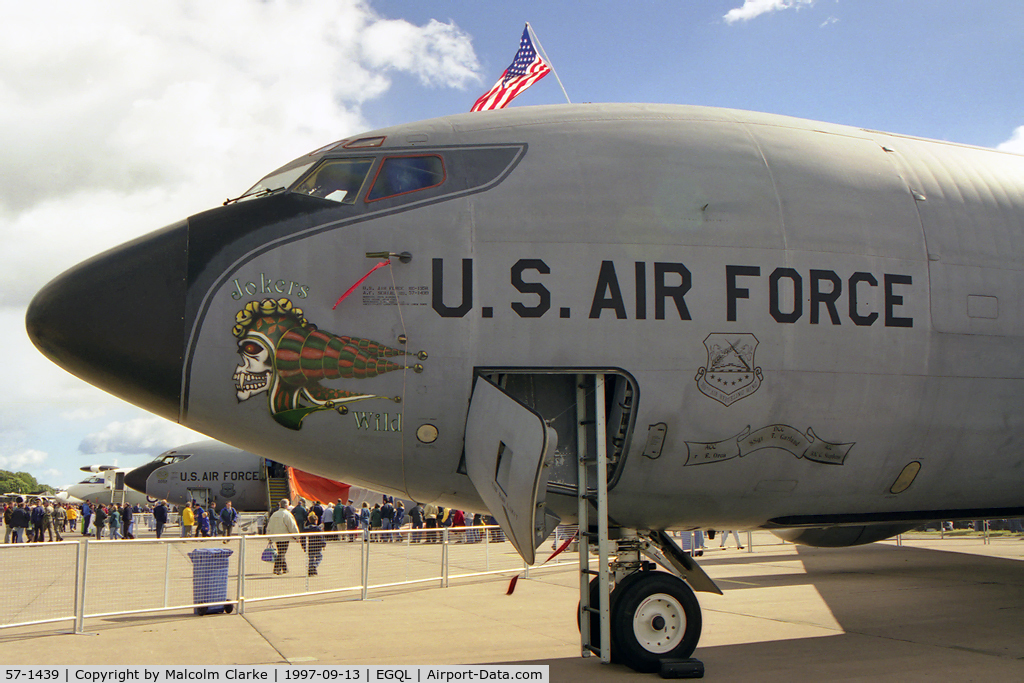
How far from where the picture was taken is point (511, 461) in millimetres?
6855

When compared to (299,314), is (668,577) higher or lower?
lower

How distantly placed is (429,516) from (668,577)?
78.9 ft

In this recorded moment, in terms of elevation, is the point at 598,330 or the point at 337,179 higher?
the point at 337,179

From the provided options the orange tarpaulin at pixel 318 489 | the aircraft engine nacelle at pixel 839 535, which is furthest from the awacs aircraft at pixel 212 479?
the aircraft engine nacelle at pixel 839 535

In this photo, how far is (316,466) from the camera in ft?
24.7

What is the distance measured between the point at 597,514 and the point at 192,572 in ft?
25.3

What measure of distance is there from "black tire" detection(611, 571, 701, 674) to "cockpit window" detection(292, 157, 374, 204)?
14.7 ft

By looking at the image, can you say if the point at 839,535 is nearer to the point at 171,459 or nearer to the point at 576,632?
the point at 576,632

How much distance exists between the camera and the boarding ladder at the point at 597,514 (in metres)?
7.11

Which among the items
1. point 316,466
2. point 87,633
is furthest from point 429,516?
point 316,466

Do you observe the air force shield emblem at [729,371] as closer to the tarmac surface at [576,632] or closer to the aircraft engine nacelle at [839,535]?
the tarmac surface at [576,632]

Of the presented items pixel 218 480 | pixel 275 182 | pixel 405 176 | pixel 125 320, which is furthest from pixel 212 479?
pixel 405 176

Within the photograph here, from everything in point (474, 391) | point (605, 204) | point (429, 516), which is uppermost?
point (605, 204)

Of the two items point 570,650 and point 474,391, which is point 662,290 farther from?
point 570,650
